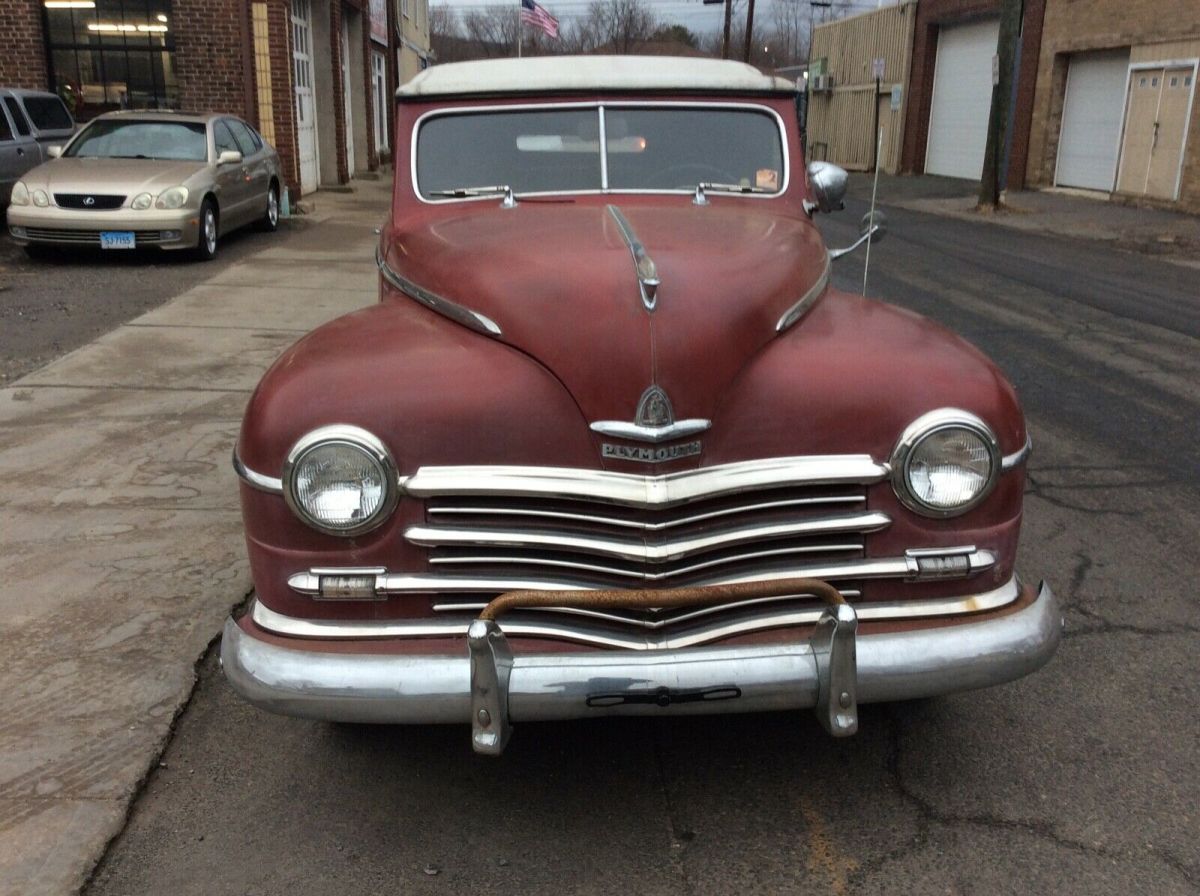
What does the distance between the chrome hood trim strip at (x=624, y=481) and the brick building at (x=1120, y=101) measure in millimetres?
18769

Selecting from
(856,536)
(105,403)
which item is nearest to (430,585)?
(856,536)

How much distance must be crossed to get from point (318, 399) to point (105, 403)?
14.6ft

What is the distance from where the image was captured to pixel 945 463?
8.63 feet

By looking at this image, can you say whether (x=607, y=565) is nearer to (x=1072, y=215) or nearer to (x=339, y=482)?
(x=339, y=482)

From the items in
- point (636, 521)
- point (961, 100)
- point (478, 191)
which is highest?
point (961, 100)

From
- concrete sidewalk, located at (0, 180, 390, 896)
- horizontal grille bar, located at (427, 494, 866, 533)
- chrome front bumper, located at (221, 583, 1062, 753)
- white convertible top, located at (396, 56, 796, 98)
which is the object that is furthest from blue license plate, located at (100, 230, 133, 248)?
horizontal grille bar, located at (427, 494, 866, 533)

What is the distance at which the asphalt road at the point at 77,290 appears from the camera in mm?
8000

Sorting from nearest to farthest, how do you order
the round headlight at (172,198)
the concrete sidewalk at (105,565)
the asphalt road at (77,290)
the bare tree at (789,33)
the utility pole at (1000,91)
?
1. the concrete sidewalk at (105,565)
2. the asphalt road at (77,290)
3. the round headlight at (172,198)
4. the utility pole at (1000,91)
5. the bare tree at (789,33)

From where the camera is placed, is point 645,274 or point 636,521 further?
point 645,274

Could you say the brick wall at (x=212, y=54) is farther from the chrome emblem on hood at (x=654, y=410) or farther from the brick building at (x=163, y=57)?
the chrome emblem on hood at (x=654, y=410)

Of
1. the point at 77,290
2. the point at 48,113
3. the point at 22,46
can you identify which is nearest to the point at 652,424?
the point at 77,290

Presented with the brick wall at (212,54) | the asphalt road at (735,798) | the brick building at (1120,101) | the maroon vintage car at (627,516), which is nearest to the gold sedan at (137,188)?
the brick wall at (212,54)

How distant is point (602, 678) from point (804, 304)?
4.02 ft

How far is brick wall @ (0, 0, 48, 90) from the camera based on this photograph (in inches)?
598
